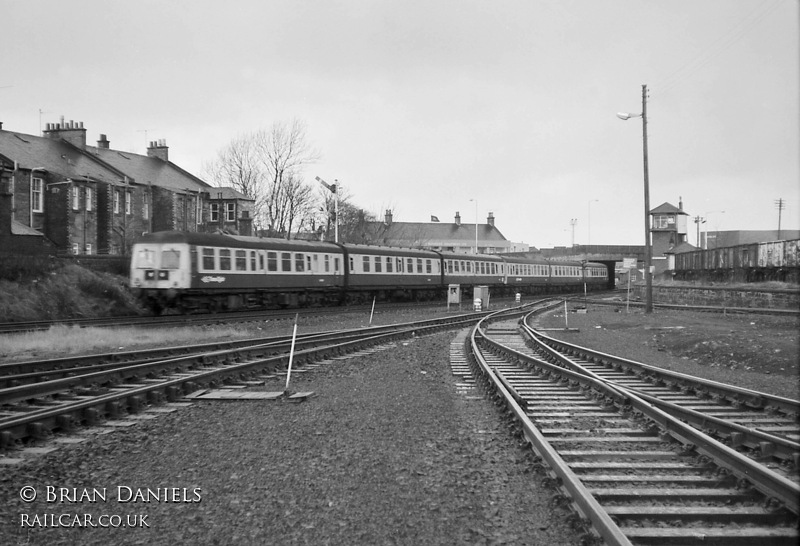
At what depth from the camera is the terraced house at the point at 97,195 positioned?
4191cm

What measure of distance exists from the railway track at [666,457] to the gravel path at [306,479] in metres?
0.34

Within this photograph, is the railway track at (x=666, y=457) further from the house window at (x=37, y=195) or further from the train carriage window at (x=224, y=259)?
the house window at (x=37, y=195)

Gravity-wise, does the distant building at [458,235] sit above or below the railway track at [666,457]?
above

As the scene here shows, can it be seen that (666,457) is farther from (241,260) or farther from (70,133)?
(70,133)

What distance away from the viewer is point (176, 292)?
24203 mm

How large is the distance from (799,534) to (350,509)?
2.78 m

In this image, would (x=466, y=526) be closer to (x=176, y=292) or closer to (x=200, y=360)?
(x=200, y=360)

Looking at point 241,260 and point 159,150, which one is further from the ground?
point 159,150

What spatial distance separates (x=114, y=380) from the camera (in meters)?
10.3

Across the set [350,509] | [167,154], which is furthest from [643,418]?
[167,154]

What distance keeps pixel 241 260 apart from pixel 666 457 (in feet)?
70.3

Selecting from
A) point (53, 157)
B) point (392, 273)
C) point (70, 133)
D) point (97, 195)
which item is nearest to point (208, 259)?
point (392, 273)

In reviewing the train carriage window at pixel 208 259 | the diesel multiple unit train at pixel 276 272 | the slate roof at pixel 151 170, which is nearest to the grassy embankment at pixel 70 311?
the diesel multiple unit train at pixel 276 272

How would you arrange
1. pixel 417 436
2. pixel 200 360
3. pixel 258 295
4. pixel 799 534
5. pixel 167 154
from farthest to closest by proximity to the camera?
pixel 167 154, pixel 258 295, pixel 200 360, pixel 417 436, pixel 799 534
